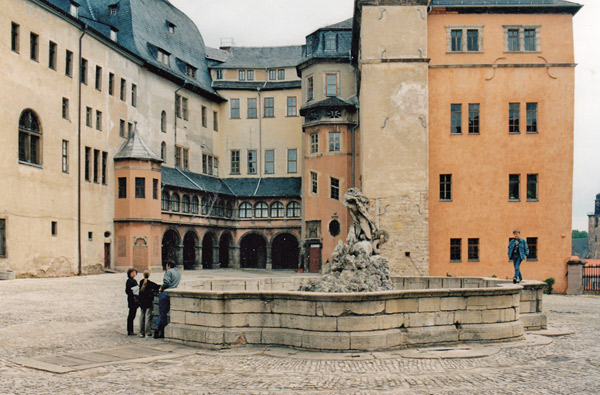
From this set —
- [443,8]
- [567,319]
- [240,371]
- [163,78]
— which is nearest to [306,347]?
[240,371]

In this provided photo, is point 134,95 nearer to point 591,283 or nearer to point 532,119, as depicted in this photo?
point 532,119

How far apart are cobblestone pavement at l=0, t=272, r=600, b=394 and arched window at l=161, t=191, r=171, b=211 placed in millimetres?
31851

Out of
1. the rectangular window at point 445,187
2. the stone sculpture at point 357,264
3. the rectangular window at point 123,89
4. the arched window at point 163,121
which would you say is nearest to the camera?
the stone sculpture at point 357,264

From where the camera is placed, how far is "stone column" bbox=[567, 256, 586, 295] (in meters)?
33.4

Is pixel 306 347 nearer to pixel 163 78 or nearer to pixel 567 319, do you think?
pixel 567 319

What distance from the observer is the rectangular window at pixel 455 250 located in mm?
34156

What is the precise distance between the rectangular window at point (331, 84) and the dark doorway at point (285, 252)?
14234mm

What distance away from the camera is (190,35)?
60.0 meters

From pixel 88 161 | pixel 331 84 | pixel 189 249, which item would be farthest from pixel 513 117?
pixel 189 249

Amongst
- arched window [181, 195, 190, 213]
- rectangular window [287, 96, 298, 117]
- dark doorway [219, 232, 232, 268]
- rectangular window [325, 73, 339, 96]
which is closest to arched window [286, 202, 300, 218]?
dark doorway [219, 232, 232, 268]

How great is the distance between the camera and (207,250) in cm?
5681

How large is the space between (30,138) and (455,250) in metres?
22.3

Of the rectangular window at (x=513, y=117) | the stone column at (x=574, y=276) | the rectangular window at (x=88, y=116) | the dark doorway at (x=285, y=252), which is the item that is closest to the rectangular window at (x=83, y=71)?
the rectangular window at (x=88, y=116)

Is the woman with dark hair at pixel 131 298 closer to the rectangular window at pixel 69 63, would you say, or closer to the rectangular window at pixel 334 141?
the rectangular window at pixel 69 63
